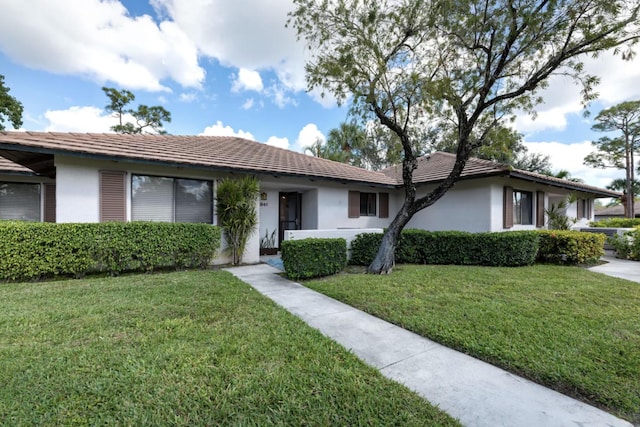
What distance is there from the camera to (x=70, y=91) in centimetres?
1348

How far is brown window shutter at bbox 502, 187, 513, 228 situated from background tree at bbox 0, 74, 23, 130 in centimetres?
2680

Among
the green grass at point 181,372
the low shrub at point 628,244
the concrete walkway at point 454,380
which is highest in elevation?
the low shrub at point 628,244

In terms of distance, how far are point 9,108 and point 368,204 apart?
2183cm

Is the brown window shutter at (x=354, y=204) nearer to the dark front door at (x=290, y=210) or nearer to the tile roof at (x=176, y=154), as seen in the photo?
the tile roof at (x=176, y=154)

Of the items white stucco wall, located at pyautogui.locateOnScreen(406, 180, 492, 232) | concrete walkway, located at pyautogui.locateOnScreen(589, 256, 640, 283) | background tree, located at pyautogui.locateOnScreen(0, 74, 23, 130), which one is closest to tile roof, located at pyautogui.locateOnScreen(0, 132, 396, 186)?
white stucco wall, located at pyautogui.locateOnScreen(406, 180, 492, 232)

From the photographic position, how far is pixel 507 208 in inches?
436

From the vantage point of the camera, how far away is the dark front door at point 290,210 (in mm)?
12260

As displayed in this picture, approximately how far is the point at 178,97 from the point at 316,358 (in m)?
16.8

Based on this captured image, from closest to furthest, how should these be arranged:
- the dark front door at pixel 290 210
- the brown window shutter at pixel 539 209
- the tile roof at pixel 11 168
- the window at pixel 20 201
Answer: the tile roof at pixel 11 168 < the window at pixel 20 201 < the dark front door at pixel 290 210 < the brown window shutter at pixel 539 209

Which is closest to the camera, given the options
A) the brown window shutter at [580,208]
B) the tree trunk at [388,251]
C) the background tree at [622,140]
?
the tree trunk at [388,251]

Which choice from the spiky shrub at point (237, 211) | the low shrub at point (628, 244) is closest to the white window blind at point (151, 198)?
the spiky shrub at point (237, 211)

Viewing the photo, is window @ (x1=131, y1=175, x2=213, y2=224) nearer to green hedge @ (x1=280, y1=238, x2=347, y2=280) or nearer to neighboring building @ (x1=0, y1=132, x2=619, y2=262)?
neighboring building @ (x1=0, y1=132, x2=619, y2=262)

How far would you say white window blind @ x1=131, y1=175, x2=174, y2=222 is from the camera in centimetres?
780

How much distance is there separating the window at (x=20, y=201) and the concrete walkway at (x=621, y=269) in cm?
1899
